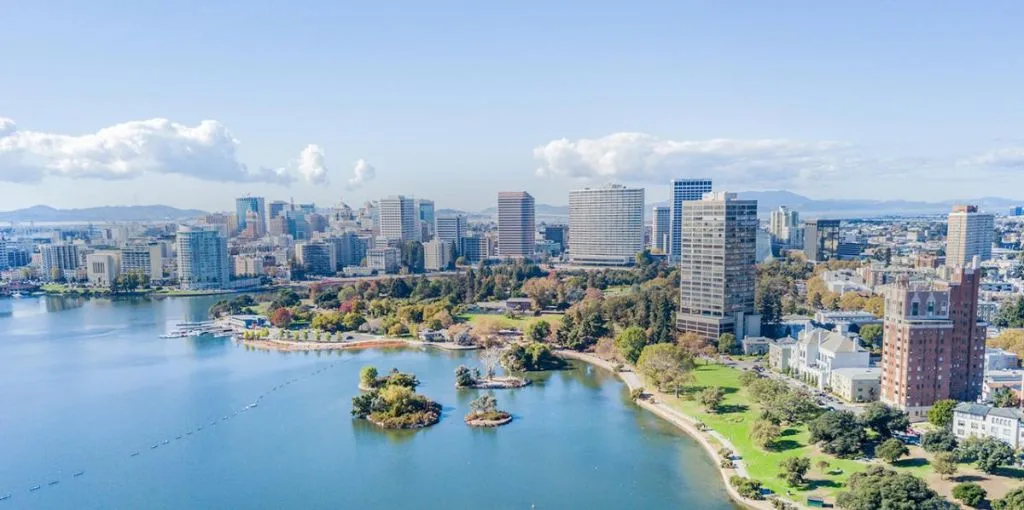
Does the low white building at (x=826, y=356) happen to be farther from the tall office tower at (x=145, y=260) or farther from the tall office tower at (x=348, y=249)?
the tall office tower at (x=145, y=260)

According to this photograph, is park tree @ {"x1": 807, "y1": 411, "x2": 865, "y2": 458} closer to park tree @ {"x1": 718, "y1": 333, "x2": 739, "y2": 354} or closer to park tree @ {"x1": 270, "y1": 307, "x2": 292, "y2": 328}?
park tree @ {"x1": 718, "y1": 333, "x2": 739, "y2": 354}

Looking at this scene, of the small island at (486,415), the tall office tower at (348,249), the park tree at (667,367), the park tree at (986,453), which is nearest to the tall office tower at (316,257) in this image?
the tall office tower at (348,249)

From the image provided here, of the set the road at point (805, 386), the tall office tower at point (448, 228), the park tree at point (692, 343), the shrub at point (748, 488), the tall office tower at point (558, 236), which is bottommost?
the shrub at point (748, 488)

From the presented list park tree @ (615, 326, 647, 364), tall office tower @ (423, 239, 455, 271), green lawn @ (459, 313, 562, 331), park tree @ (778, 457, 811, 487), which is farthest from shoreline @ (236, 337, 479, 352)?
tall office tower @ (423, 239, 455, 271)

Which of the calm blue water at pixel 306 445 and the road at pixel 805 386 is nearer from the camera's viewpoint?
the calm blue water at pixel 306 445

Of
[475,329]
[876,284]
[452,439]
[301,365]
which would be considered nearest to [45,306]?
[301,365]

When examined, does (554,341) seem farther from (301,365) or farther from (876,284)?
(876,284)
